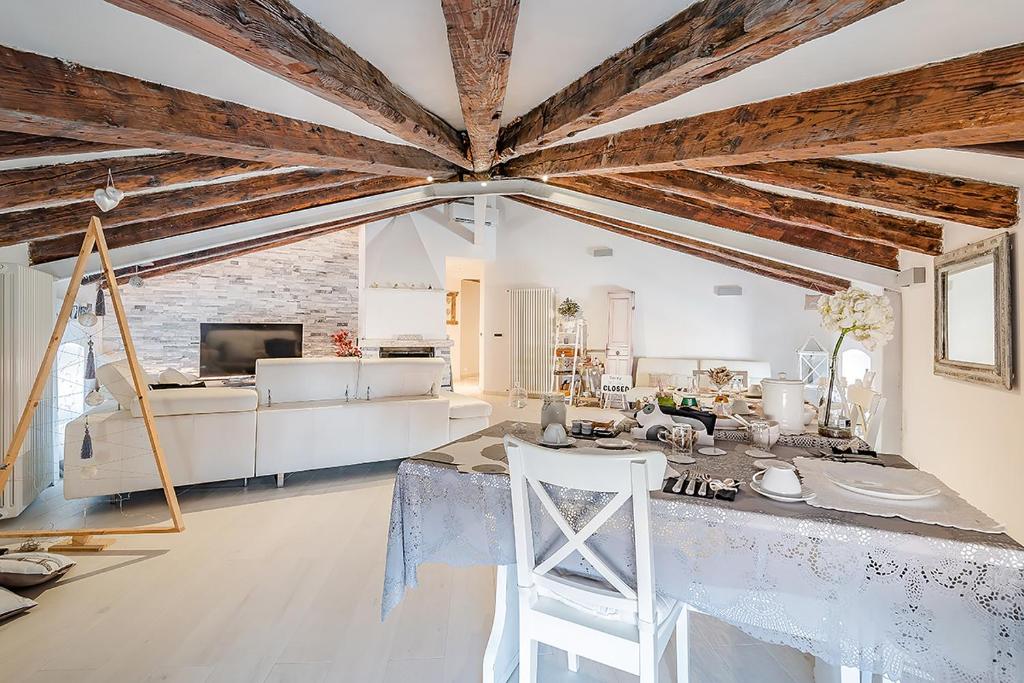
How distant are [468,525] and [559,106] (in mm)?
2089

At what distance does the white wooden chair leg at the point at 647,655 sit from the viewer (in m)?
1.30

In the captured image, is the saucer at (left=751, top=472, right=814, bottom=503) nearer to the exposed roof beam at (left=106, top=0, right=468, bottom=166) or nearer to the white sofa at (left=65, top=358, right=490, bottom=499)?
the exposed roof beam at (left=106, top=0, right=468, bottom=166)

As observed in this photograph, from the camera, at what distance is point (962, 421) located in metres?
3.05

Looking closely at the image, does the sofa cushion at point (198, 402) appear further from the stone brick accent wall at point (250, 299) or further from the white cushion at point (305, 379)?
the stone brick accent wall at point (250, 299)

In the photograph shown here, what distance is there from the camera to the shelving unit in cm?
838

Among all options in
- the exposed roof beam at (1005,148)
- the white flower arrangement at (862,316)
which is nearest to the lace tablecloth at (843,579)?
the white flower arrangement at (862,316)

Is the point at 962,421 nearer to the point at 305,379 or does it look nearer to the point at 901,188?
the point at 901,188

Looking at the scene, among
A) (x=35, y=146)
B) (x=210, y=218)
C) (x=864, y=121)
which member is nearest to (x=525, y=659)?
(x=864, y=121)

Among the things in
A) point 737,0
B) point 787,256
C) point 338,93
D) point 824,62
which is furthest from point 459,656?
point 787,256

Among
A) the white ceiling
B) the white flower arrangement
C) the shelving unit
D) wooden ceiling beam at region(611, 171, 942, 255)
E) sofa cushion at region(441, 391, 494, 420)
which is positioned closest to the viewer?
the white ceiling

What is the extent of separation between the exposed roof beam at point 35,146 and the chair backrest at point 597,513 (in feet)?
7.45

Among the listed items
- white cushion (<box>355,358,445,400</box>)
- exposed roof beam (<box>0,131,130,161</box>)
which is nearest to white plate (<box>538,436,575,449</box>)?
exposed roof beam (<box>0,131,130,161</box>)

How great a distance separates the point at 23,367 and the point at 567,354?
→ 22.3ft

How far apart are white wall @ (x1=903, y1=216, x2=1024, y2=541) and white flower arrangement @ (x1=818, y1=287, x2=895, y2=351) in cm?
111
